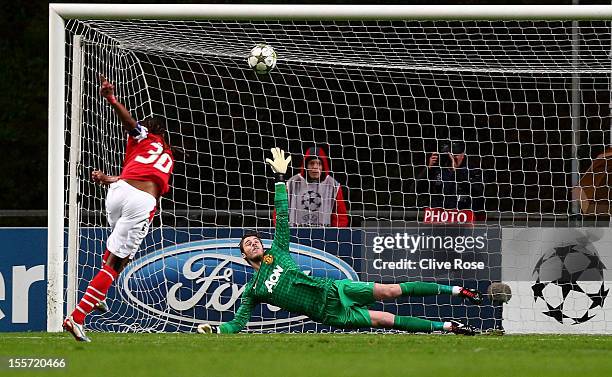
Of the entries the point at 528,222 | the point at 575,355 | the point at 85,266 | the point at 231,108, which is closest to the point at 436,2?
the point at 231,108

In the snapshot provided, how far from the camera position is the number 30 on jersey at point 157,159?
11.0 metres

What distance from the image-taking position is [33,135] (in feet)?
69.4

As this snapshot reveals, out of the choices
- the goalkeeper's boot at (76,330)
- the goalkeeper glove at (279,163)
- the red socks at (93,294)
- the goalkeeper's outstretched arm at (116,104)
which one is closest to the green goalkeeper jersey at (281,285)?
the goalkeeper glove at (279,163)

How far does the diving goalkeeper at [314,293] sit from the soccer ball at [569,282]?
153cm

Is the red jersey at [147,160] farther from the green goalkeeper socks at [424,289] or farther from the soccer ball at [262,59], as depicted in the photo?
the green goalkeeper socks at [424,289]

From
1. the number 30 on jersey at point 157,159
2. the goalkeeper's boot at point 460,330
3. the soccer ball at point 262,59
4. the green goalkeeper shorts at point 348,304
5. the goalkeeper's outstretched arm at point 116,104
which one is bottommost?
the goalkeeper's boot at point 460,330

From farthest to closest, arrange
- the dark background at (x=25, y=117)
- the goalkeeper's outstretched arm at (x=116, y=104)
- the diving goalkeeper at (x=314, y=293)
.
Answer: the dark background at (x=25, y=117) < the diving goalkeeper at (x=314, y=293) < the goalkeeper's outstretched arm at (x=116, y=104)

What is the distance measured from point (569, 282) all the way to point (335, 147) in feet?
10.1

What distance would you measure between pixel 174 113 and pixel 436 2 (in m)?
6.57

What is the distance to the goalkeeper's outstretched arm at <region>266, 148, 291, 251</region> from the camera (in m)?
11.2

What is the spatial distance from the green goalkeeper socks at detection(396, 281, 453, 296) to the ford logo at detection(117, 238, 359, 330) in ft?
5.88

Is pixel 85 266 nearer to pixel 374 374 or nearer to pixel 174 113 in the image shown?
pixel 174 113

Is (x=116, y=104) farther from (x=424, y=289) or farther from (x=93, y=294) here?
(x=424, y=289)

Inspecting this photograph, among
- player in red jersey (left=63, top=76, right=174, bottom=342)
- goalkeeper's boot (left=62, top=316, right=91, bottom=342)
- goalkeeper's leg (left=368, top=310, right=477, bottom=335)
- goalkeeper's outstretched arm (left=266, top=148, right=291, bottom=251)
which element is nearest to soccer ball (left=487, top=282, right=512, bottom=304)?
goalkeeper's leg (left=368, top=310, right=477, bottom=335)
